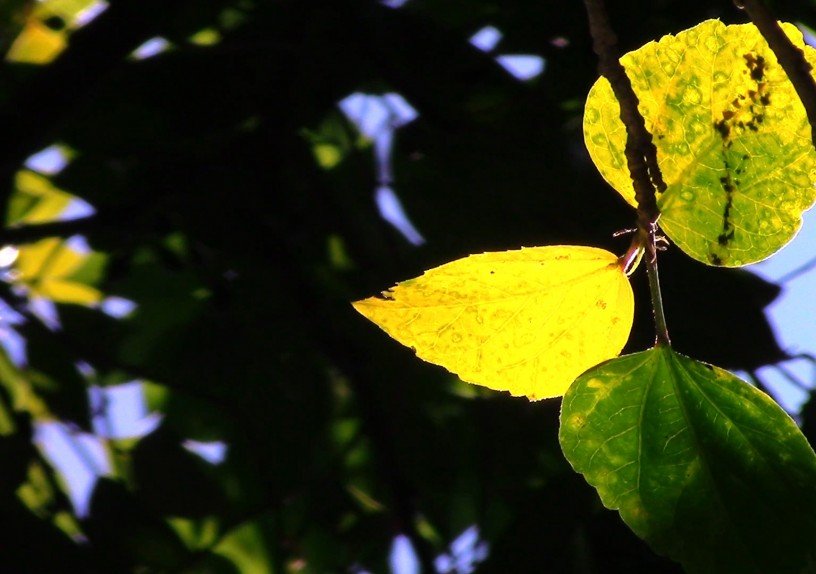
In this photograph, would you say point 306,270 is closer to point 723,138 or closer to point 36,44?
point 36,44

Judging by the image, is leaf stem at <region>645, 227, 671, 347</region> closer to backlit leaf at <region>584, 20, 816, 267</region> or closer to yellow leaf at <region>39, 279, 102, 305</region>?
backlit leaf at <region>584, 20, 816, 267</region>

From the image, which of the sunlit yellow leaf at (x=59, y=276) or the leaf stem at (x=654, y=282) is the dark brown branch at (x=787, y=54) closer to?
the leaf stem at (x=654, y=282)

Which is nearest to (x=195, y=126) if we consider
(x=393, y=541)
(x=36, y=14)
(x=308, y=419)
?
(x=36, y=14)

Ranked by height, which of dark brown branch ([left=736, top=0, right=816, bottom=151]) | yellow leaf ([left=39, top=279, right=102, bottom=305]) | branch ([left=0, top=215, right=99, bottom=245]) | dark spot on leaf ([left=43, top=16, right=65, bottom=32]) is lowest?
yellow leaf ([left=39, top=279, right=102, bottom=305])

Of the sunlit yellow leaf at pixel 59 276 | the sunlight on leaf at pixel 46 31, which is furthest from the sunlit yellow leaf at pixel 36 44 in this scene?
the sunlit yellow leaf at pixel 59 276

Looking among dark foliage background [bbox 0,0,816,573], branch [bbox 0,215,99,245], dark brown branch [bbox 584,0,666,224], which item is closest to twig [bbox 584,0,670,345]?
dark brown branch [bbox 584,0,666,224]

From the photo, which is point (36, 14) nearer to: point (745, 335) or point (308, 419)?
point (308, 419)
